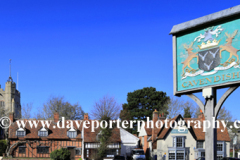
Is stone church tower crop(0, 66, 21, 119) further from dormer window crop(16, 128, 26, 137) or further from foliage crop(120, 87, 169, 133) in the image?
dormer window crop(16, 128, 26, 137)

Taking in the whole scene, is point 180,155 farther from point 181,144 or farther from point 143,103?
point 143,103

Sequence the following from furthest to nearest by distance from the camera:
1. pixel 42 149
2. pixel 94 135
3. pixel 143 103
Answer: pixel 143 103, pixel 42 149, pixel 94 135

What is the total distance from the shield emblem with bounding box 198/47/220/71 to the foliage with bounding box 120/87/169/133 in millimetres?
54734

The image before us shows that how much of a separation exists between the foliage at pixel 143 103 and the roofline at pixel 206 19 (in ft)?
178

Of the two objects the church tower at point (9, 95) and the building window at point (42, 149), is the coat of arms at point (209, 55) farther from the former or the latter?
the church tower at point (9, 95)

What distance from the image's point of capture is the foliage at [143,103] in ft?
230

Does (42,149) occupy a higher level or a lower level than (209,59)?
lower

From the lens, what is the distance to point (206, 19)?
1479 centimetres

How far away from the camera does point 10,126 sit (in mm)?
50312

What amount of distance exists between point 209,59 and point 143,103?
5743 cm

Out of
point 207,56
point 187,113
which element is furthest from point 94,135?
point 207,56

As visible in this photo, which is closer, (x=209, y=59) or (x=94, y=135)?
(x=209, y=59)

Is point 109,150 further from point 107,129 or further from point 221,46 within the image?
point 221,46

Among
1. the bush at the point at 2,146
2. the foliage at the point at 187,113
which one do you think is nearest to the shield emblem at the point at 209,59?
the bush at the point at 2,146
